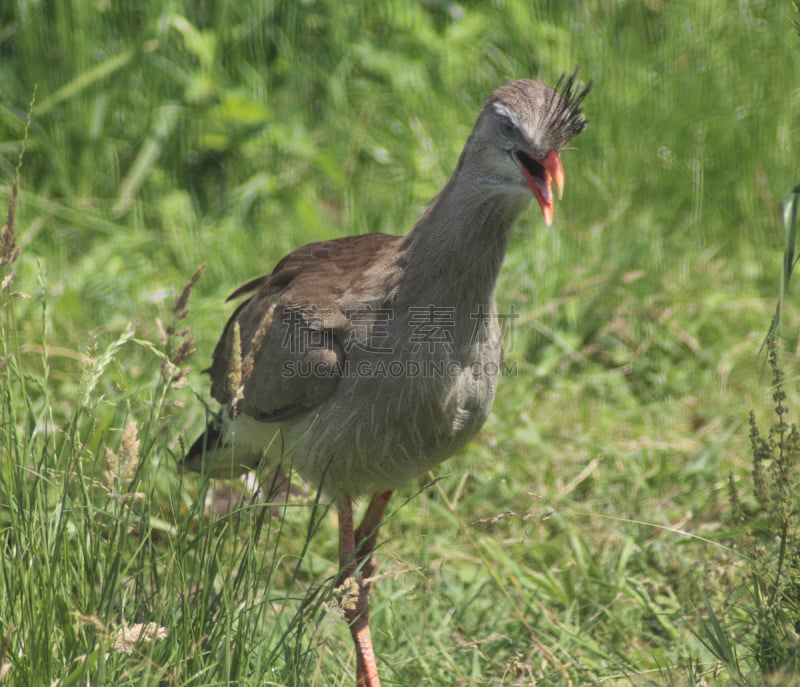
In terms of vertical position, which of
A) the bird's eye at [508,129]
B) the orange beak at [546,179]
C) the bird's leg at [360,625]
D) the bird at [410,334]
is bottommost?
the bird's leg at [360,625]

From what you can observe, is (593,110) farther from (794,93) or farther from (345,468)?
(345,468)

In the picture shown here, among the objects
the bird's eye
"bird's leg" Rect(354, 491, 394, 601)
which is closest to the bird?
the bird's eye

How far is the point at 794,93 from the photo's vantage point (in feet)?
15.9

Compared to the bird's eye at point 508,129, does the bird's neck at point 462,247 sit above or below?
below

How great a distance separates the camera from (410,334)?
276 centimetres

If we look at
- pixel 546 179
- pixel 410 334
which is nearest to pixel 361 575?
pixel 410 334

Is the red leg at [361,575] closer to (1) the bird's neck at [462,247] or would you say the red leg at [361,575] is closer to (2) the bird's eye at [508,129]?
(1) the bird's neck at [462,247]

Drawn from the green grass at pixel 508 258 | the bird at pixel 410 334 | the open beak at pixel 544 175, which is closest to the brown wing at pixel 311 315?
the bird at pixel 410 334

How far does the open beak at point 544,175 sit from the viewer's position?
2477mm

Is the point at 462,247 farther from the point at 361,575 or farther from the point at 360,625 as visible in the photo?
the point at 360,625

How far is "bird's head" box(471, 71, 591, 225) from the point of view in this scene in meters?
2.55

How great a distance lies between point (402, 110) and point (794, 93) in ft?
5.98

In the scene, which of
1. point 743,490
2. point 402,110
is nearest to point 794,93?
point 402,110

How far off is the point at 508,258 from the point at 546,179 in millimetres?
1960
